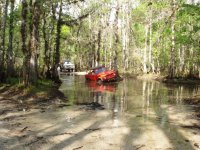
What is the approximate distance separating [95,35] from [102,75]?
95.4ft

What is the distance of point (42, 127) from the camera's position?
40.5ft

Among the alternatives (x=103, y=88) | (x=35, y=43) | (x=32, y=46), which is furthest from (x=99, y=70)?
(x=35, y=43)

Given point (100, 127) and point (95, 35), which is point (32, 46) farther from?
point (95, 35)

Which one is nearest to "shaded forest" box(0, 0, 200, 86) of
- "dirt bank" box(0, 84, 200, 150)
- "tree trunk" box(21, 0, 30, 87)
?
"tree trunk" box(21, 0, 30, 87)

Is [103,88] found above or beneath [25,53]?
beneath

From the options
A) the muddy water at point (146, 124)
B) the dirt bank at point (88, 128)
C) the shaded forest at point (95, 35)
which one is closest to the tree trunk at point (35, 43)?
the shaded forest at point (95, 35)

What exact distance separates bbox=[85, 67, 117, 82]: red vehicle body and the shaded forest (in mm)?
4283

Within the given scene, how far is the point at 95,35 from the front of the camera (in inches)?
2500

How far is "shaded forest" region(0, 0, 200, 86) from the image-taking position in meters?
23.5

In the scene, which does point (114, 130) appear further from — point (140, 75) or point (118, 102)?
point (140, 75)

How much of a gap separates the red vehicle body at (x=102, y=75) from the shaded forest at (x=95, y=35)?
428cm

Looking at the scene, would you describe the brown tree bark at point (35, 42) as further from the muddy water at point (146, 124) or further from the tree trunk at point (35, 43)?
the muddy water at point (146, 124)

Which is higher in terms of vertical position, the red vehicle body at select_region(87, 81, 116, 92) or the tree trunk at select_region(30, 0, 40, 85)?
the tree trunk at select_region(30, 0, 40, 85)

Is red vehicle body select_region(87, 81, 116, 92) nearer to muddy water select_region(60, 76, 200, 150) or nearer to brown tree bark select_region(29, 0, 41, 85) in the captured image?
brown tree bark select_region(29, 0, 41, 85)
